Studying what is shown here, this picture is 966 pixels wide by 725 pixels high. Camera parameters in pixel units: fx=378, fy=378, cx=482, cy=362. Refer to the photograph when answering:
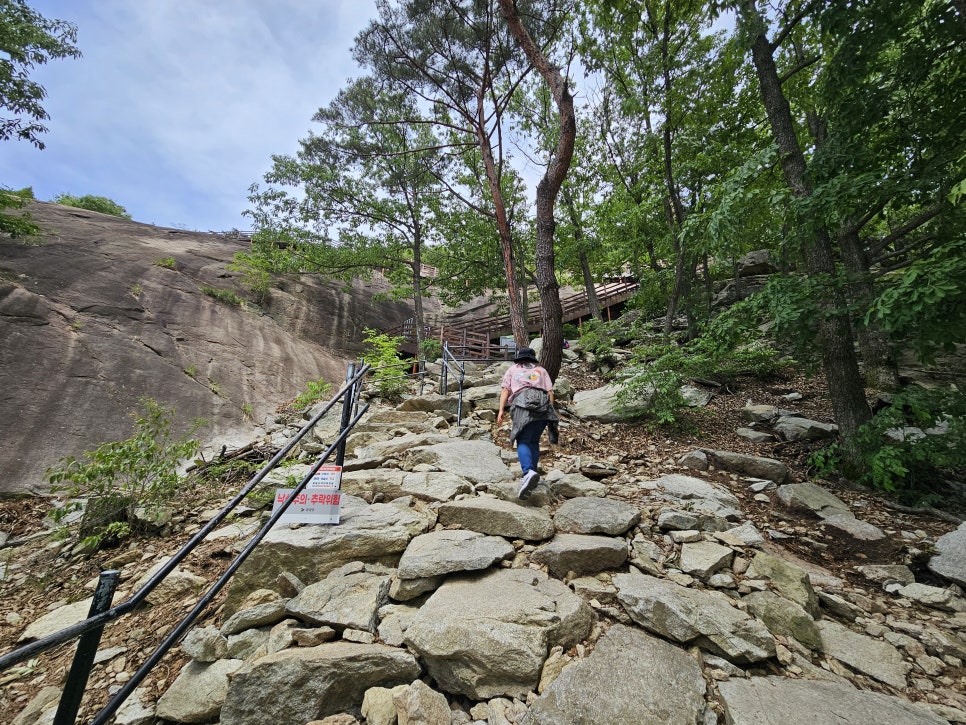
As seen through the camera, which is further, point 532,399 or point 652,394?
point 652,394

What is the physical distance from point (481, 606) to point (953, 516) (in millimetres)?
5108

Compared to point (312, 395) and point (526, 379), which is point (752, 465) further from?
point (312, 395)

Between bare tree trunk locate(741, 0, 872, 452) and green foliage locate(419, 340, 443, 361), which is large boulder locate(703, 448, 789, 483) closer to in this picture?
bare tree trunk locate(741, 0, 872, 452)

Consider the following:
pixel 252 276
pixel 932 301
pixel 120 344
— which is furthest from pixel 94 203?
pixel 932 301

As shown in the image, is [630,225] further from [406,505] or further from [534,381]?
[406,505]

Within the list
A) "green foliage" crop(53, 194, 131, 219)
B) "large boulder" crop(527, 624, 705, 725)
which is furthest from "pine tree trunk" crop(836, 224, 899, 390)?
"green foliage" crop(53, 194, 131, 219)

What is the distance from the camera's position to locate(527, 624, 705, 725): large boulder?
1.74 m

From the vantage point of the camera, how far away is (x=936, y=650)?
2.30 metres

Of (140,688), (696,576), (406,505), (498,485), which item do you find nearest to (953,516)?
(696,576)

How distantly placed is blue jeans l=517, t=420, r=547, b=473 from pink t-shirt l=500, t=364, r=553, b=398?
433 millimetres

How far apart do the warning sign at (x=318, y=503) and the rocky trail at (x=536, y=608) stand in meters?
0.21

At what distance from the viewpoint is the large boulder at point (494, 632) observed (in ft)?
6.45

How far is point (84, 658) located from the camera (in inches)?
53.1

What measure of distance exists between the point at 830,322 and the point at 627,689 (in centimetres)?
571
